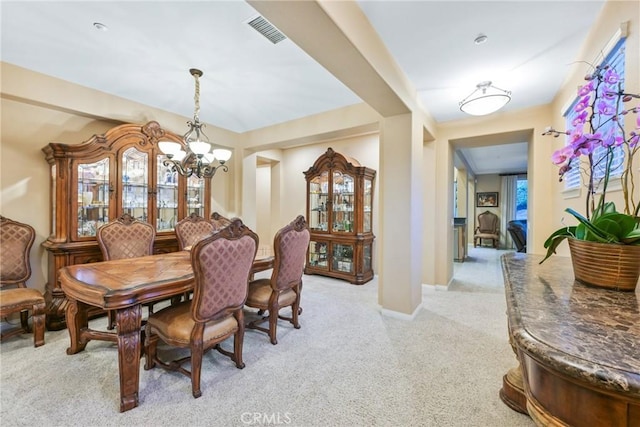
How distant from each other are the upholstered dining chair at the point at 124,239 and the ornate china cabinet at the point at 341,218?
2680mm

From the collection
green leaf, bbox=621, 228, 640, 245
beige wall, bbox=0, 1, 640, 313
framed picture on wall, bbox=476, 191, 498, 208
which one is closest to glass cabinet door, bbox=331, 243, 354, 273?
beige wall, bbox=0, 1, 640, 313

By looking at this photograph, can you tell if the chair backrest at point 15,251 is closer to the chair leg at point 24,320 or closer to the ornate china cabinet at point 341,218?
the chair leg at point 24,320

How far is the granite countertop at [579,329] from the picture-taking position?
0.55m

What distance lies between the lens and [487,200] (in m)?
9.12

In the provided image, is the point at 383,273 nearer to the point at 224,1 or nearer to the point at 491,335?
the point at 491,335

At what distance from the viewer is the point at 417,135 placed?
308 cm

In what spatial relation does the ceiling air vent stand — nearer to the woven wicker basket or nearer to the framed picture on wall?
the woven wicker basket

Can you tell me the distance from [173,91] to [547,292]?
3883 millimetres

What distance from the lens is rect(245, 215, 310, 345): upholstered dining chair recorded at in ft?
7.98

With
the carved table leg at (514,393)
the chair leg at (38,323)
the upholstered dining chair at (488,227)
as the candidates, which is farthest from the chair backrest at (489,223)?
the chair leg at (38,323)

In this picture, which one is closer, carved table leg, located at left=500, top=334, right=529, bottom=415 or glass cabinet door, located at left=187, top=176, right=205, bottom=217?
carved table leg, located at left=500, top=334, right=529, bottom=415

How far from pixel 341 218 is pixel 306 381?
3162 millimetres

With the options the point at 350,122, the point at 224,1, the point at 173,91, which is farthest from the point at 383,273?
the point at 173,91

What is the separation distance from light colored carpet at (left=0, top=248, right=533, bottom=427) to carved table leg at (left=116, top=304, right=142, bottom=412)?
3.2 inches
